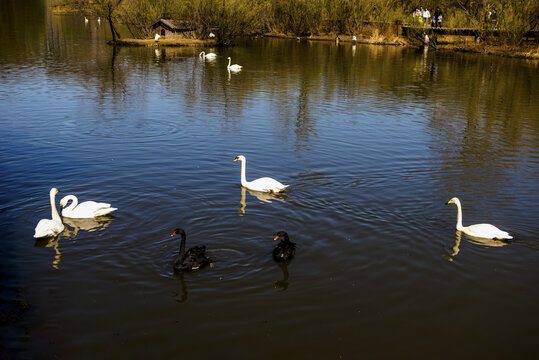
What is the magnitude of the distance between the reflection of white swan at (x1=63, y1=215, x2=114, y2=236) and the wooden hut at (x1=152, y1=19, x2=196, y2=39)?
164 feet

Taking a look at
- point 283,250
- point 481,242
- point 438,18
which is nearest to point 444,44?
point 438,18

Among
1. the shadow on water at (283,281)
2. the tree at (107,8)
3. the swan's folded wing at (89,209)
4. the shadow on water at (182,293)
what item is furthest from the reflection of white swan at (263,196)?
the tree at (107,8)

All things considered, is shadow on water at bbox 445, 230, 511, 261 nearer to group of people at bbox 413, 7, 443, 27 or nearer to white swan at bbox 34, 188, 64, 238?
white swan at bbox 34, 188, 64, 238

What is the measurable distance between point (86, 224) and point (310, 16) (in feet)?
229

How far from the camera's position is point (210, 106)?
24781 mm

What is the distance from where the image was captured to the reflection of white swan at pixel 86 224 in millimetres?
11275

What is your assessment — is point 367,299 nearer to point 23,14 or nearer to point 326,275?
point 326,275

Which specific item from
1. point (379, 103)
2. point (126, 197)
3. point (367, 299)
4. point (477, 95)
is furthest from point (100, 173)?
point (477, 95)

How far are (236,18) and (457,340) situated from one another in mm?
57252

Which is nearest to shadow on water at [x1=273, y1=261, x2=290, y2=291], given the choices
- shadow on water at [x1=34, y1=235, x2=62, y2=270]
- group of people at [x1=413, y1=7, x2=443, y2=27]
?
shadow on water at [x1=34, y1=235, x2=62, y2=270]

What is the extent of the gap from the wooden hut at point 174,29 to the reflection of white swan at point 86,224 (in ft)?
164

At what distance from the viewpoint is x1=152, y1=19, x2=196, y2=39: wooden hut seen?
190 ft

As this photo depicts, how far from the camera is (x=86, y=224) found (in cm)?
1152

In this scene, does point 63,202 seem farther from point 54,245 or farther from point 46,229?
point 54,245
